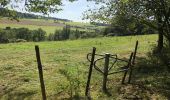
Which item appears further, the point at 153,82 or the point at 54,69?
the point at 54,69

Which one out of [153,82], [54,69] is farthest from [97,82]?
[54,69]

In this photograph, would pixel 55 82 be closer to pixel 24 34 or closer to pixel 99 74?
pixel 99 74

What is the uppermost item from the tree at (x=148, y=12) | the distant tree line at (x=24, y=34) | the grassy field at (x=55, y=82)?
the tree at (x=148, y=12)

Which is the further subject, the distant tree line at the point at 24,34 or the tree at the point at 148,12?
the distant tree line at the point at 24,34

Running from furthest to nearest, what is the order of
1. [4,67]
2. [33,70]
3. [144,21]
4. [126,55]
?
[126,55] < [4,67] < [33,70] < [144,21]

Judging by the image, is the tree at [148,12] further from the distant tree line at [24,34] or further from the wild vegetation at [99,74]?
Answer: the distant tree line at [24,34]

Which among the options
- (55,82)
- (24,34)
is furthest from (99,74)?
(24,34)

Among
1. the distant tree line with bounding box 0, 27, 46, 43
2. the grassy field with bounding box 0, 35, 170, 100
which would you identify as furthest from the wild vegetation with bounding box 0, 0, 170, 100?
the distant tree line with bounding box 0, 27, 46, 43

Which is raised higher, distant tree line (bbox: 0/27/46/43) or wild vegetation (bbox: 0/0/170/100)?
wild vegetation (bbox: 0/0/170/100)

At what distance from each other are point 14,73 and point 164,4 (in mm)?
8970

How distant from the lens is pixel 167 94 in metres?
13.8

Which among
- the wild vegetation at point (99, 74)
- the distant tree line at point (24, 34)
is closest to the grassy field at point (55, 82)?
the wild vegetation at point (99, 74)

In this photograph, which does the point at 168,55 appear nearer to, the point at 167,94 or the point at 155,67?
the point at 155,67

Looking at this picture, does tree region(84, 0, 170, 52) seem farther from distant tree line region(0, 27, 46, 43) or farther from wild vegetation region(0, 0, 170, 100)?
distant tree line region(0, 27, 46, 43)
